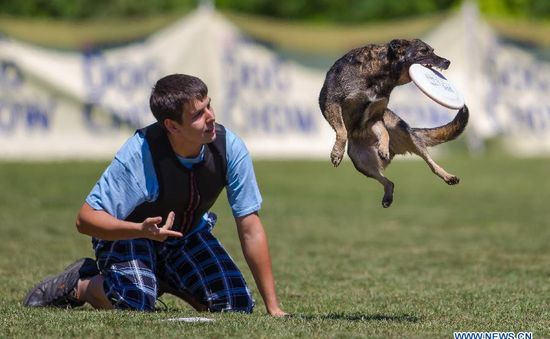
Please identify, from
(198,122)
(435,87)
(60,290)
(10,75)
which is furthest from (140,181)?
(10,75)

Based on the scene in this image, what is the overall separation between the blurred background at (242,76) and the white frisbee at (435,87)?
1179cm

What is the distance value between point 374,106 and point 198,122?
1249 mm

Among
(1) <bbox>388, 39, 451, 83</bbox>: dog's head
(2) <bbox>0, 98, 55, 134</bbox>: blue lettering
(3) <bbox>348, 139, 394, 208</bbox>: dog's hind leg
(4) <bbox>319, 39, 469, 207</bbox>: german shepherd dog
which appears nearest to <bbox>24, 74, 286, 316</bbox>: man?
(4) <bbox>319, 39, 469, 207</bbox>: german shepherd dog

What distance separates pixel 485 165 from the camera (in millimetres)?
17984

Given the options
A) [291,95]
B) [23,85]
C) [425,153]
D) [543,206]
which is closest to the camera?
[425,153]

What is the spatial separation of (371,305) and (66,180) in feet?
30.6

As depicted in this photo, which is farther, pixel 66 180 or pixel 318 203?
pixel 66 180

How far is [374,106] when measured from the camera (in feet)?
22.2

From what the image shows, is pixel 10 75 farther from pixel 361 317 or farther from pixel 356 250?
pixel 361 317

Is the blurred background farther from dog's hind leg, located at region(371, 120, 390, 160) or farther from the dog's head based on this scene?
the dog's head

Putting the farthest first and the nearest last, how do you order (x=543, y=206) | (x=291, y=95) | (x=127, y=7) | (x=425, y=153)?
(x=127, y=7) → (x=291, y=95) → (x=543, y=206) → (x=425, y=153)

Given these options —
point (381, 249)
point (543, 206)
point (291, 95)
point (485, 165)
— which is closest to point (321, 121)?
point (291, 95)

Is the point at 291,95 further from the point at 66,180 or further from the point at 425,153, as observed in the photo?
the point at 425,153

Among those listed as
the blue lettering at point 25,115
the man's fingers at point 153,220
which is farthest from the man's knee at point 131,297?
the blue lettering at point 25,115
